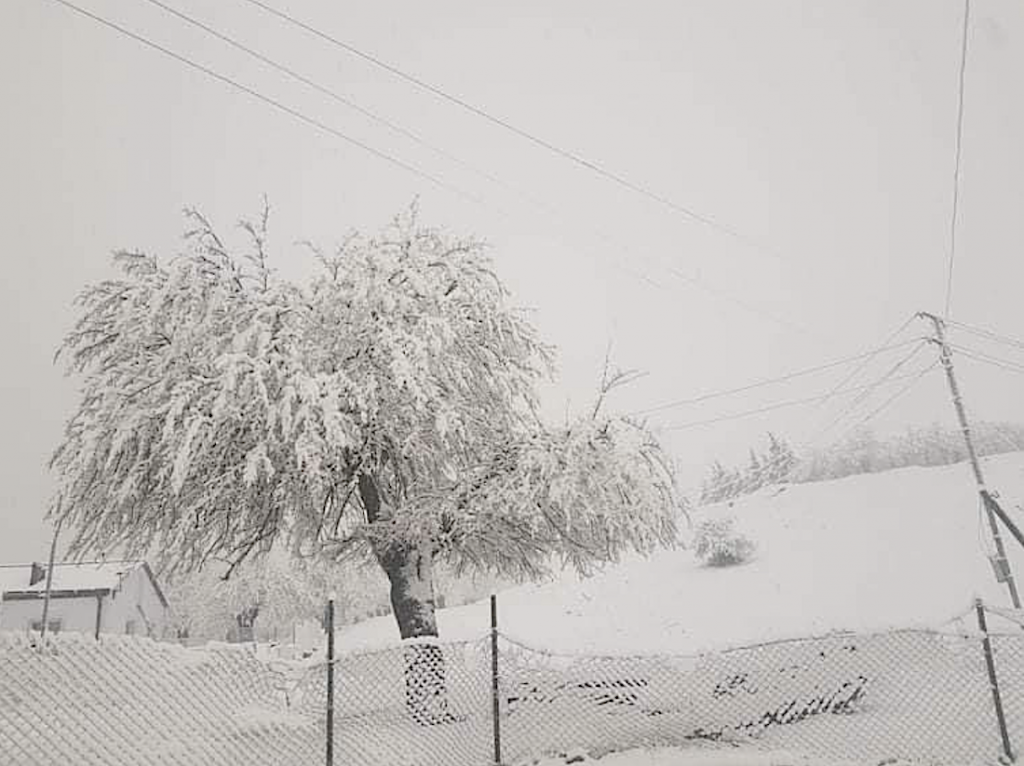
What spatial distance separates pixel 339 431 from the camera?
10.1 metres

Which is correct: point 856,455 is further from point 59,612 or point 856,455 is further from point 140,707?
point 59,612

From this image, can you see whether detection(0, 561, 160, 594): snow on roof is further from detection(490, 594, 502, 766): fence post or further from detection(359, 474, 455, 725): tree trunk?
detection(490, 594, 502, 766): fence post

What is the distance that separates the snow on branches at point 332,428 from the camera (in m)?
10.7

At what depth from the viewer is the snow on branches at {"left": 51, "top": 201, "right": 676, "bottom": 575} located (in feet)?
35.2

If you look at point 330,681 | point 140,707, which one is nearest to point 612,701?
point 330,681

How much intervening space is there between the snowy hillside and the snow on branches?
20.7 feet

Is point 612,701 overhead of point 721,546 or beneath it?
beneath

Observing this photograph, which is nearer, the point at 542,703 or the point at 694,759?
the point at 694,759

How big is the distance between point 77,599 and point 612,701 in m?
53.3

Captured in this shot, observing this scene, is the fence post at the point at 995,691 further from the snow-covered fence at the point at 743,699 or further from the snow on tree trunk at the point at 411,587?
the snow on tree trunk at the point at 411,587

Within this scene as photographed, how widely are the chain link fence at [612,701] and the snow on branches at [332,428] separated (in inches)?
119

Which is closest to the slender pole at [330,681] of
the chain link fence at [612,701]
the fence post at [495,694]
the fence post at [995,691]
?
the chain link fence at [612,701]

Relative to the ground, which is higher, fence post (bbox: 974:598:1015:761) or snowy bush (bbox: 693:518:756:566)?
snowy bush (bbox: 693:518:756:566)

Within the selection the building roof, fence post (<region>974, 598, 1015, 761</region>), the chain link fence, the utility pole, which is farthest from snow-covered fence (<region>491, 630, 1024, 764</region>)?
the building roof
